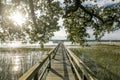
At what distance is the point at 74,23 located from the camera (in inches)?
651

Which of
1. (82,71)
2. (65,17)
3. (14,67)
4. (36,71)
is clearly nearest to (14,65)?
(14,67)

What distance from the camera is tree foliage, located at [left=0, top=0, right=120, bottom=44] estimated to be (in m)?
14.2

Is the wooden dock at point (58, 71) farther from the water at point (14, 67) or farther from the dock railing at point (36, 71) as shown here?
the water at point (14, 67)

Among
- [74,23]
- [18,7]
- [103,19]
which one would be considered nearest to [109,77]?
[103,19]

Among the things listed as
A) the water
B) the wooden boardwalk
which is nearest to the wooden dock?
the wooden boardwalk

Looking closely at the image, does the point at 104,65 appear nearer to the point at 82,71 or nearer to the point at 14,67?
the point at 14,67

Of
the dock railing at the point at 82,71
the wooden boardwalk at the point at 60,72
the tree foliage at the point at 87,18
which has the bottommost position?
the wooden boardwalk at the point at 60,72

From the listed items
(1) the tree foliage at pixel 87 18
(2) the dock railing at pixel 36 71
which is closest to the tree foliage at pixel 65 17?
(1) the tree foliage at pixel 87 18

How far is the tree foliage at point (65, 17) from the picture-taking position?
560 inches

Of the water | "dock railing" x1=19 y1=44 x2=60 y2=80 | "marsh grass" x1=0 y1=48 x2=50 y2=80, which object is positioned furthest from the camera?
"marsh grass" x1=0 y1=48 x2=50 y2=80

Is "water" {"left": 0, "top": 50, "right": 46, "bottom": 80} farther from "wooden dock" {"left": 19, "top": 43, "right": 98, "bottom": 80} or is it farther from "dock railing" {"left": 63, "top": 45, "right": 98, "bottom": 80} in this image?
"dock railing" {"left": 63, "top": 45, "right": 98, "bottom": 80}

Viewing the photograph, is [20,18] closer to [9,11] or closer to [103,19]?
[9,11]

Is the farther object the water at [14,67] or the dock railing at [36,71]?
the water at [14,67]

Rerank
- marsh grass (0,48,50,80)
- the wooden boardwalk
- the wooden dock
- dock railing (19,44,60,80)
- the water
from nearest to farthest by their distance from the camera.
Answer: dock railing (19,44,60,80)
the wooden dock
the wooden boardwalk
the water
marsh grass (0,48,50,80)
